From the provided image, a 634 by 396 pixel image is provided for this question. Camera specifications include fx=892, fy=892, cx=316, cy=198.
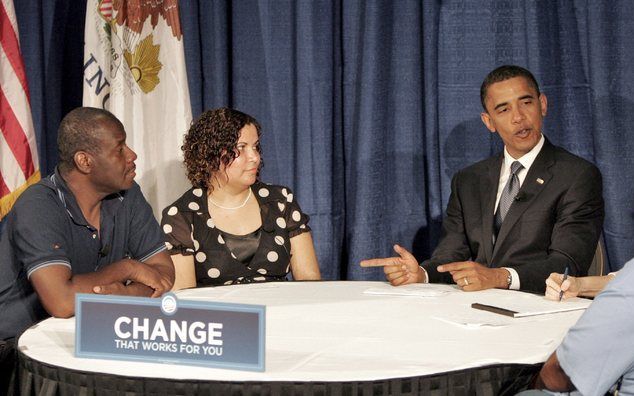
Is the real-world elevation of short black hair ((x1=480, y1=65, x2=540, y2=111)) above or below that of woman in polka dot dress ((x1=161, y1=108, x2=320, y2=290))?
above

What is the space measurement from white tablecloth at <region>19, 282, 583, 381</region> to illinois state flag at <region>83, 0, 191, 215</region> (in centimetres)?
168

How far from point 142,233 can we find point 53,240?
47cm

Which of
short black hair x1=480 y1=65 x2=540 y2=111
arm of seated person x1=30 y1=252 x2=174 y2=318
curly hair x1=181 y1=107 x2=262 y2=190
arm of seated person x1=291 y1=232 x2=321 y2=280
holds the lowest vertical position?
arm of seated person x1=291 y1=232 x2=321 y2=280

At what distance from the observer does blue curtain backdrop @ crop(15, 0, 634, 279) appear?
4.20m

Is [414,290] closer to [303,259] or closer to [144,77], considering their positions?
[303,259]

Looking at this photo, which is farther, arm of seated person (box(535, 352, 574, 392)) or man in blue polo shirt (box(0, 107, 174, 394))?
man in blue polo shirt (box(0, 107, 174, 394))

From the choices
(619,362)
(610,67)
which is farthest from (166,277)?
(610,67)

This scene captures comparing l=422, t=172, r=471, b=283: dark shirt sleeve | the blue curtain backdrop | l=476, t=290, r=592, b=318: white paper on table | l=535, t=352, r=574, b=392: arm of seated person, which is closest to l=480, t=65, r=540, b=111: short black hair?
l=422, t=172, r=471, b=283: dark shirt sleeve

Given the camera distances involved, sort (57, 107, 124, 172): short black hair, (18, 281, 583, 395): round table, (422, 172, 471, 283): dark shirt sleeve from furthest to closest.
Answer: (422, 172, 471, 283): dark shirt sleeve
(57, 107, 124, 172): short black hair
(18, 281, 583, 395): round table

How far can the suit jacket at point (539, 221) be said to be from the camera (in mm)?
3336

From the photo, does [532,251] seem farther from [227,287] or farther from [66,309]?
[66,309]

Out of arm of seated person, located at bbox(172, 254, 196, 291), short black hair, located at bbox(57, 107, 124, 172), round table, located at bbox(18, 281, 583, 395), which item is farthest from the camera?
arm of seated person, located at bbox(172, 254, 196, 291)

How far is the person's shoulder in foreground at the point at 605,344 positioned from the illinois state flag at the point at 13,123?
3.03 m

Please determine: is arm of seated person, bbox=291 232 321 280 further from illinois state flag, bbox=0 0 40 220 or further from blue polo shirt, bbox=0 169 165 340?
illinois state flag, bbox=0 0 40 220
